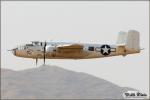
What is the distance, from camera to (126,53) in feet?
259

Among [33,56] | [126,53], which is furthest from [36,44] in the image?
[126,53]

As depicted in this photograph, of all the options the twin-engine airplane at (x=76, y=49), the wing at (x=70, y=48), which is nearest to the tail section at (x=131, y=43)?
the twin-engine airplane at (x=76, y=49)

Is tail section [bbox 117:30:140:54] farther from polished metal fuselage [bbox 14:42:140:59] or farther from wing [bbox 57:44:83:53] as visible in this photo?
wing [bbox 57:44:83:53]

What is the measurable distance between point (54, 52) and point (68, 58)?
221 centimetres

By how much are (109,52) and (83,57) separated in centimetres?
473

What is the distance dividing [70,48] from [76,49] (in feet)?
2.98

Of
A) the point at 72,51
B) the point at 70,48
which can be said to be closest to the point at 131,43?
the point at 72,51

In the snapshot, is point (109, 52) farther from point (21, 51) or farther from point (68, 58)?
point (21, 51)

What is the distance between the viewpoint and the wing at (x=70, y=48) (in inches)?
2962

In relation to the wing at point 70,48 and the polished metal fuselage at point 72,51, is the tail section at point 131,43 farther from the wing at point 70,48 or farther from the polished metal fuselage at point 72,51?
the wing at point 70,48

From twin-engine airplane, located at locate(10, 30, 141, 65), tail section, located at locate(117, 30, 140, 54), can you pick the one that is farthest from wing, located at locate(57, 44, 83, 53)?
tail section, located at locate(117, 30, 140, 54)

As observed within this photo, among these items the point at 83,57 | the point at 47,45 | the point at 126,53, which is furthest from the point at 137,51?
the point at 47,45

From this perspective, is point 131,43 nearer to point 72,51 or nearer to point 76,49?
point 76,49

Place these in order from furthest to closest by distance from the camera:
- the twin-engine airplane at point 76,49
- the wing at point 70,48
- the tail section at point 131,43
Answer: the tail section at point 131,43, the twin-engine airplane at point 76,49, the wing at point 70,48
